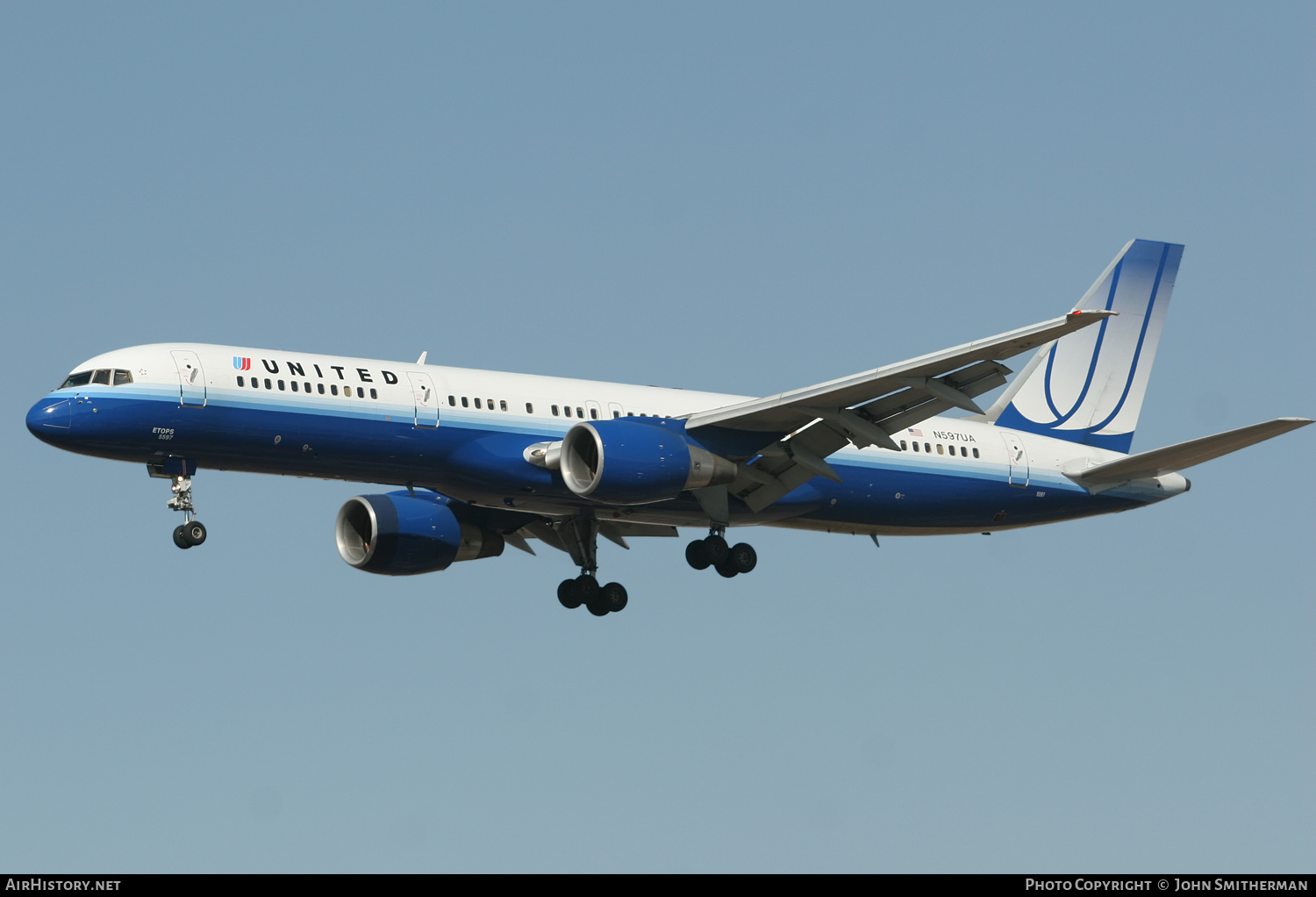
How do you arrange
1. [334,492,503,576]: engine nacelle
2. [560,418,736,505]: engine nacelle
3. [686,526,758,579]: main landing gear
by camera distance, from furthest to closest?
[334,492,503,576]: engine nacelle < [686,526,758,579]: main landing gear < [560,418,736,505]: engine nacelle

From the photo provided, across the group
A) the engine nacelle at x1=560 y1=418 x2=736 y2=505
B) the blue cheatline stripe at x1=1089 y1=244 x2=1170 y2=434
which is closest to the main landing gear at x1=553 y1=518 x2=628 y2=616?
the engine nacelle at x1=560 y1=418 x2=736 y2=505

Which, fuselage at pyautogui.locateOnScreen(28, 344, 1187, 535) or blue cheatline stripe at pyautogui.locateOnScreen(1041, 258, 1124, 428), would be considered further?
blue cheatline stripe at pyautogui.locateOnScreen(1041, 258, 1124, 428)

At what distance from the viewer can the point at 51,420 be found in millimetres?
34719

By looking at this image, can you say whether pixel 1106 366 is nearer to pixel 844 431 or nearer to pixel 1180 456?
pixel 1180 456

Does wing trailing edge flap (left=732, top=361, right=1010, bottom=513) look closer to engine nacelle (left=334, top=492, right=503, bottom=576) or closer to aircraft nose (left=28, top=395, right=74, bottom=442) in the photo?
engine nacelle (left=334, top=492, right=503, bottom=576)

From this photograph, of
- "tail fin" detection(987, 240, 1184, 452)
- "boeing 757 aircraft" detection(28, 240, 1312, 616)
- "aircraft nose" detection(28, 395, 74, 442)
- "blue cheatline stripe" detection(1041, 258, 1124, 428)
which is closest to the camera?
"aircraft nose" detection(28, 395, 74, 442)

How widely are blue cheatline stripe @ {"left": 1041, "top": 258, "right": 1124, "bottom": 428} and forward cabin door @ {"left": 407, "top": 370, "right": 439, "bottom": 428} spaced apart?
55.7 ft

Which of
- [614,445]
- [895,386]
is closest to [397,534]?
[614,445]

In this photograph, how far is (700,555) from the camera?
4025 centimetres

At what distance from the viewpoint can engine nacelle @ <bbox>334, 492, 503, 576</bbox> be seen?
42.2 metres

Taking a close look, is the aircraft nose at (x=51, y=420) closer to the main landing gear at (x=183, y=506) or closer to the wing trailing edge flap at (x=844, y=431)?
the main landing gear at (x=183, y=506)

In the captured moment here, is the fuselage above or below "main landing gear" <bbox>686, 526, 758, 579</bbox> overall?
above

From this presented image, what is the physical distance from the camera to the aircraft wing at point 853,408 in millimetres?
34156
